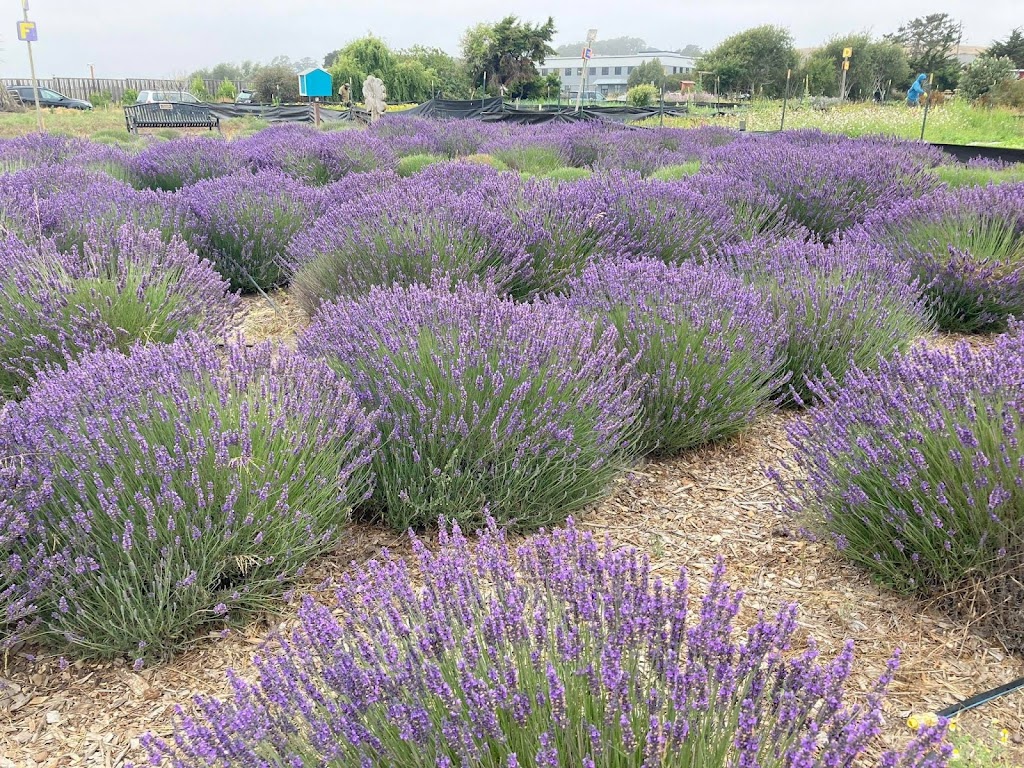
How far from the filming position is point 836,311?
3.59 m

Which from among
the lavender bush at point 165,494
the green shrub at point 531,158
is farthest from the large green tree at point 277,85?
the lavender bush at point 165,494

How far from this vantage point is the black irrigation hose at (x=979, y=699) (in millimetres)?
1646

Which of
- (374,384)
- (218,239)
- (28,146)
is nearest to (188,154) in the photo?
(28,146)

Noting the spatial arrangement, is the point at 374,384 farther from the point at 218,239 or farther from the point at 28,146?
the point at 28,146

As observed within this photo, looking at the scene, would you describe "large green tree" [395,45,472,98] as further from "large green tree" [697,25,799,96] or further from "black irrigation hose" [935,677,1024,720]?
"black irrigation hose" [935,677,1024,720]

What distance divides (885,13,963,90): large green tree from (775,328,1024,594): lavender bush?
157 feet

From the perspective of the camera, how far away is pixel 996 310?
4.58 m

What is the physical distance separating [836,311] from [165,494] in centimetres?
304

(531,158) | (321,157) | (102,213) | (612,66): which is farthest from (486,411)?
(612,66)

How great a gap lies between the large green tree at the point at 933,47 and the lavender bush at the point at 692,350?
47150mm

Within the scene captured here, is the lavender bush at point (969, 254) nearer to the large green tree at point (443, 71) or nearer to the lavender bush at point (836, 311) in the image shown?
the lavender bush at point (836, 311)

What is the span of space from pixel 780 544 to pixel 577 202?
10.5 ft

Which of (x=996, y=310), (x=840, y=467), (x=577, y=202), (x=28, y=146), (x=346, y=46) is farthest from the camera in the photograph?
(x=346, y=46)

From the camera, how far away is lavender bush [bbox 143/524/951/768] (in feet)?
3.74
